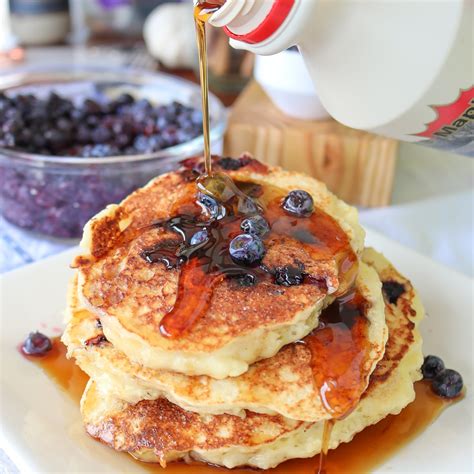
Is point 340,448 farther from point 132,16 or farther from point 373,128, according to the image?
point 132,16

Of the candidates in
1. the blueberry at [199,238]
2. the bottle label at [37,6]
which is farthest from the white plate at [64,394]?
the bottle label at [37,6]

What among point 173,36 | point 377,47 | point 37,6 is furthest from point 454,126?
point 37,6

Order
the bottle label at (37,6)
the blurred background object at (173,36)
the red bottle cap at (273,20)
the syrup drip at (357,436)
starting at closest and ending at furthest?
the red bottle cap at (273,20) → the syrup drip at (357,436) → the blurred background object at (173,36) → the bottle label at (37,6)

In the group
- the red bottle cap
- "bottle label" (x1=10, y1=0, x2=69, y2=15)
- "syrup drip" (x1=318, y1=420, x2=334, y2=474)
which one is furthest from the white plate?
"bottle label" (x1=10, y1=0, x2=69, y2=15)

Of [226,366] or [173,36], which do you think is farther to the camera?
[173,36]

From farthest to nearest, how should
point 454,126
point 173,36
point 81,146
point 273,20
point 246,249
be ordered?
point 173,36
point 81,146
point 454,126
point 246,249
point 273,20

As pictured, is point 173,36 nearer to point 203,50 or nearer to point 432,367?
point 203,50

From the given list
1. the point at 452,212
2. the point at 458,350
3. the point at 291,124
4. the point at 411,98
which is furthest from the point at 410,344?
the point at 291,124

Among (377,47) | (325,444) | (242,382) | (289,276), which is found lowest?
(325,444)

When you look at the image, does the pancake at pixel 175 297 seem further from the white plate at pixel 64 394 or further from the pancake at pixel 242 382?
the white plate at pixel 64 394
